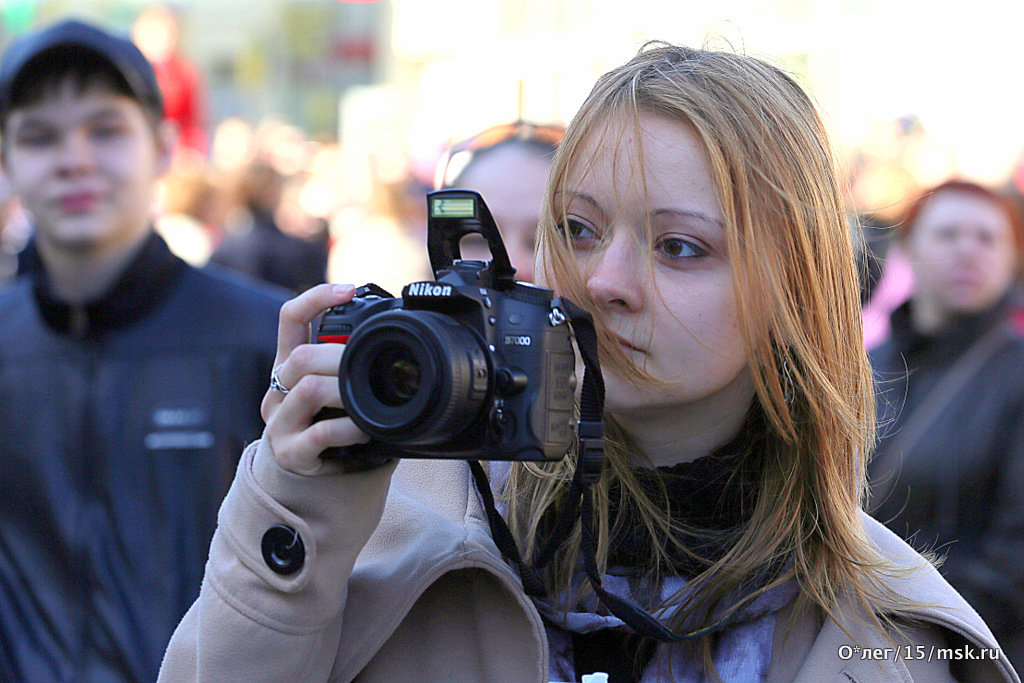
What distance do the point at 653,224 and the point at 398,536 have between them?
21.3 inches

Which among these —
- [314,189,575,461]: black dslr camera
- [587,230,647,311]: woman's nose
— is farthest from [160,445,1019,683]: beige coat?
[587,230,647,311]: woman's nose

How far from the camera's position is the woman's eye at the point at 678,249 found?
157 centimetres

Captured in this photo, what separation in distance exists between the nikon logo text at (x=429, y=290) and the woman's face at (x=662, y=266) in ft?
0.80

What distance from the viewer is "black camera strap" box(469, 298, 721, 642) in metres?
1.46

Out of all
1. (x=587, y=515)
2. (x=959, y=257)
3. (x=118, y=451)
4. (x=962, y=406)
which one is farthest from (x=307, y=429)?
(x=959, y=257)

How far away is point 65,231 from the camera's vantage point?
2818mm

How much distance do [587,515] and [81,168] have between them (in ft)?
6.07

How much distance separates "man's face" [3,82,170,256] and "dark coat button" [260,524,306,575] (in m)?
1.62

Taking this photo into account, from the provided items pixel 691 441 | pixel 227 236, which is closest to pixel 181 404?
pixel 691 441

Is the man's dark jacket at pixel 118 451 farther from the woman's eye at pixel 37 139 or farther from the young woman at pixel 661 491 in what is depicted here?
the young woman at pixel 661 491

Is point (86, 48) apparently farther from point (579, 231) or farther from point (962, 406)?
point (962, 406)

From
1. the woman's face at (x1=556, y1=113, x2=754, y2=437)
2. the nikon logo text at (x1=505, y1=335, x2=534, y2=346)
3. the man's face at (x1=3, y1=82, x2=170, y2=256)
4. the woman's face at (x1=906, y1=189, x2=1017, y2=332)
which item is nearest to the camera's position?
the nikon logo text at (x1=505, y1=335, x2=534, y2=346)

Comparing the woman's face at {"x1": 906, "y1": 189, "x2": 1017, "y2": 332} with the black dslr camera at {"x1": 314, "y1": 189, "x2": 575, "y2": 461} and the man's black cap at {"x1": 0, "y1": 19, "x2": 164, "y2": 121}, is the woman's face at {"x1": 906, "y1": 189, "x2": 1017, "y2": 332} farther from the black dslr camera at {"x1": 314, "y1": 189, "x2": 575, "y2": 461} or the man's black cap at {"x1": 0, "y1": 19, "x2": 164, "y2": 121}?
the black dslr camera at {"x1": 314, "y1": 189, "x2": 575, "y2": 461}

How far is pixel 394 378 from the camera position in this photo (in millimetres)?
1389
